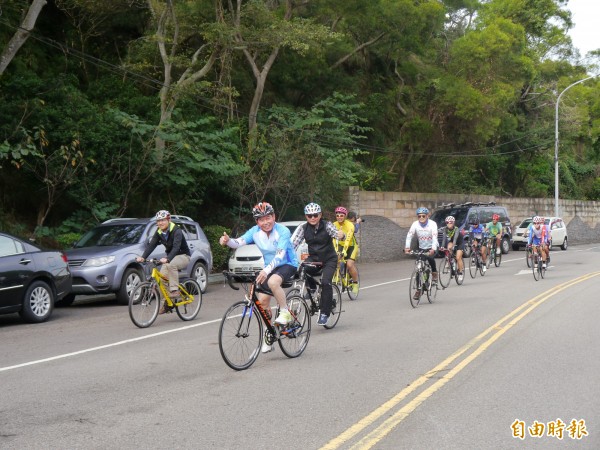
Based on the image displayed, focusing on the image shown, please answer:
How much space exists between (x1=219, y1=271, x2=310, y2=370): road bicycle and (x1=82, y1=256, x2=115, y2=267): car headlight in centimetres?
685

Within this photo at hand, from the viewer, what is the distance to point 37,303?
12.8m

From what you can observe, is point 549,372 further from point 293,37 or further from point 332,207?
point 332,207

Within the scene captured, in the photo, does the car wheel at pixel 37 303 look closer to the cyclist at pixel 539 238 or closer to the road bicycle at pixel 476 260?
the road bicycle at pixel 476 260

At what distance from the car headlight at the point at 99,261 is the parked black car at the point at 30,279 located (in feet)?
4.68

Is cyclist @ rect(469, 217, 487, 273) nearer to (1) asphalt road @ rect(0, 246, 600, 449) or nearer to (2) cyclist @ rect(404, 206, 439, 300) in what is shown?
(2) cyclist @ rect(404, 206, 439, 300)

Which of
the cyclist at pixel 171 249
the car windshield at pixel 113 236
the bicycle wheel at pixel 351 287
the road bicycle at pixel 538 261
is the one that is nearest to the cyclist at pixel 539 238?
the road bicycle at pixel 538 261

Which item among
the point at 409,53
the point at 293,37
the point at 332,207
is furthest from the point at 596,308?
the point at 409,53

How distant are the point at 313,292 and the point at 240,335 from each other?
2.81 meters

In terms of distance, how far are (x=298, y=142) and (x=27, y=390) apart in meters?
19.0

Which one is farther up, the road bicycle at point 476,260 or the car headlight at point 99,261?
the car headlight at point 99,261

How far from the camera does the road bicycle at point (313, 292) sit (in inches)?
399

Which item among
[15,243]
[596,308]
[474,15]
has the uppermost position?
[474,15]

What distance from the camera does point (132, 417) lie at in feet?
20.9

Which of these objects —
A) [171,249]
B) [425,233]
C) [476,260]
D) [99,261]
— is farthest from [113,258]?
[476,260]
